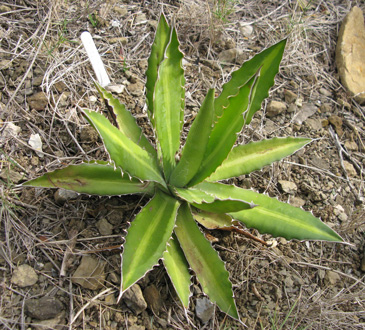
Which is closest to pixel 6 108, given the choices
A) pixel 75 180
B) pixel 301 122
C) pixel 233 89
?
pixel 75 180

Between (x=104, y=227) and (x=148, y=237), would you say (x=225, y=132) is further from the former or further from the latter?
(x=104, y=227)

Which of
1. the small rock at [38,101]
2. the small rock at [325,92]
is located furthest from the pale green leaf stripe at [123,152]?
the small rock at [325,92]

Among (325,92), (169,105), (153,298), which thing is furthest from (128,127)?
(325,92)

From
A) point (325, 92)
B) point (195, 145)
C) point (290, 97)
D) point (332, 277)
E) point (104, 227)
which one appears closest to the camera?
point (195, 145)

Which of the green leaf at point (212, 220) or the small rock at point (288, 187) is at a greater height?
the green leaf at point (212, 220)

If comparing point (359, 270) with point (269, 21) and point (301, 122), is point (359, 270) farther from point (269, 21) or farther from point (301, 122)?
point (269, 21)

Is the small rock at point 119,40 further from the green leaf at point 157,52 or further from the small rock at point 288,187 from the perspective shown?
the small rock at point 288,187
